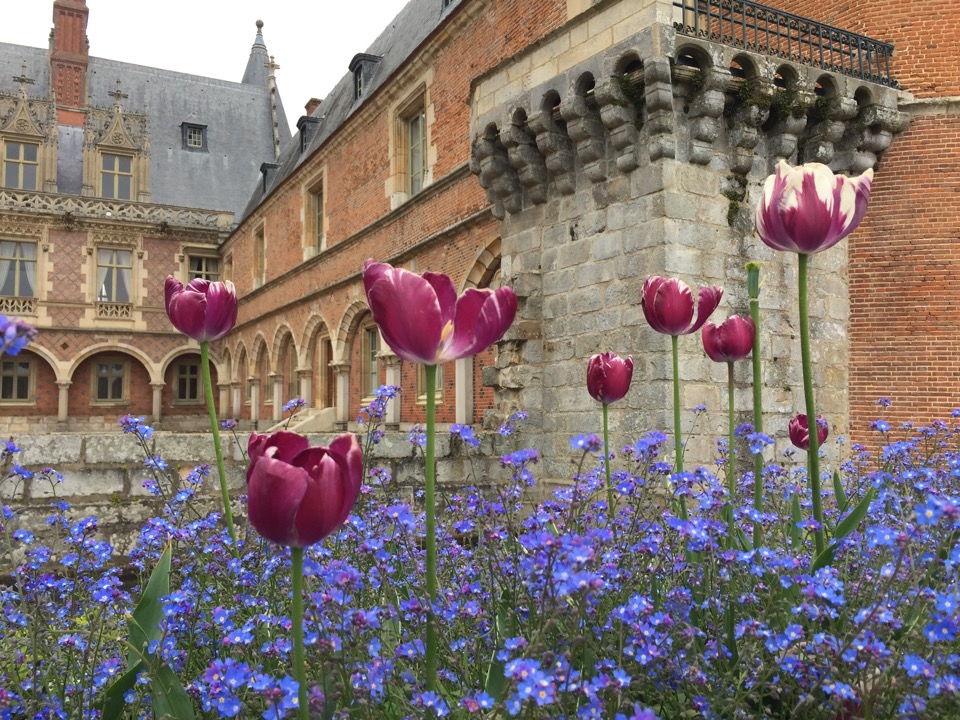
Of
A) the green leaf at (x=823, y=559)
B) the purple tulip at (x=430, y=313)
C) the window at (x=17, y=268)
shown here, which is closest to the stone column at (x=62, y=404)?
the window at (x=17, y=268)

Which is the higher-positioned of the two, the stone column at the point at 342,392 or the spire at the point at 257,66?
the spire at the point at 257,66

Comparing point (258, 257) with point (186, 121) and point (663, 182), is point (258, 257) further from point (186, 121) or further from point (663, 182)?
point (663, 182)

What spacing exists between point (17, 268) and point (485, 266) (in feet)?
65.2

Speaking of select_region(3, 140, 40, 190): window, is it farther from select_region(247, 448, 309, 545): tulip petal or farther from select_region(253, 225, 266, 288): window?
select_region(247, 448, 309, 545): tulip petal

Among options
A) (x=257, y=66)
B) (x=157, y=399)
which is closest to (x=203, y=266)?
(x=157, y=399)

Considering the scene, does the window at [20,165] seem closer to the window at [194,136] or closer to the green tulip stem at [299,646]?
the window at [194,136]

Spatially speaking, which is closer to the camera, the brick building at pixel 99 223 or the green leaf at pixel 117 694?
the green leaf at pixel 117 694

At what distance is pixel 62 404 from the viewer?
2412cm

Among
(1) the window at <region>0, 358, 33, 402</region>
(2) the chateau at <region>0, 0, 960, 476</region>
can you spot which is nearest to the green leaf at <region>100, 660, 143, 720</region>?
(2) the chateau at <region>0, 0, 960, 476</region>

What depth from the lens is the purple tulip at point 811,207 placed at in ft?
6.43

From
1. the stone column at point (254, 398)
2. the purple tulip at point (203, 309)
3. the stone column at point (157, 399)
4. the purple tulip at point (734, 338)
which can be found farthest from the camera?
the stone column at point (157, 399)

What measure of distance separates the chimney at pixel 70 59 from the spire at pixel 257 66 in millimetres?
6707

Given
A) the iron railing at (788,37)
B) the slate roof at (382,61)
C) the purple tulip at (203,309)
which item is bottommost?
the purple tulip at (203,309)

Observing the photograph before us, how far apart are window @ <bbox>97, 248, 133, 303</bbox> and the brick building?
0.11ft
